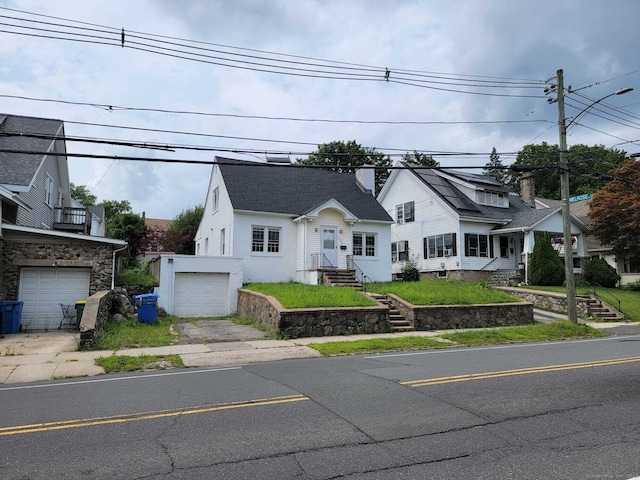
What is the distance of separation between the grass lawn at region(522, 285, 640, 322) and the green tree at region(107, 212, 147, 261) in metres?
34.5

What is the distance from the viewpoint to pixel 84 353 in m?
11.8

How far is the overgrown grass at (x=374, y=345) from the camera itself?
1234cm

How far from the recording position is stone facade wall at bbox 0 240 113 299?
16781 mm

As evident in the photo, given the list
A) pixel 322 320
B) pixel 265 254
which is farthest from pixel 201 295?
pixel 322 320

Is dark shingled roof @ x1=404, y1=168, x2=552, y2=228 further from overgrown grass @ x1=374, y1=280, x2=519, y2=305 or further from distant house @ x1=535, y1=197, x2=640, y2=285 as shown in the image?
overgrown grass @ x1=374, y1=280, x2=519, y2=305

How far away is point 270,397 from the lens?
271 inches

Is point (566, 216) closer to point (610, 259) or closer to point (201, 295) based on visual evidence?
point (201, 295)

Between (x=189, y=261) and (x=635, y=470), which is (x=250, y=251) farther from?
(x=635, y=470)

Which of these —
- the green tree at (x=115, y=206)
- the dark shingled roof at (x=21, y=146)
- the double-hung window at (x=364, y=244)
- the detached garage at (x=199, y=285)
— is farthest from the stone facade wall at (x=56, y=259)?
the green tree at (x=115, y=206)

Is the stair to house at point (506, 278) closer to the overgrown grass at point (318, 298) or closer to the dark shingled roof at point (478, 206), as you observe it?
the dark shingled roof at point (478, 206)

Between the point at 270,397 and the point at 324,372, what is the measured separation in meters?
2.24

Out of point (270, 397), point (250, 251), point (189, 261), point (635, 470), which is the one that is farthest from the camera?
point (250, 251)

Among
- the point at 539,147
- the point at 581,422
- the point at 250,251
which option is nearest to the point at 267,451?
the point at 581,422

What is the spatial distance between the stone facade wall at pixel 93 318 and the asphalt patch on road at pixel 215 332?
2.40 metres
